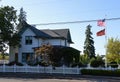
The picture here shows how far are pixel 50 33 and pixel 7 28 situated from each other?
8084mm

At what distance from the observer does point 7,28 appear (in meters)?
53.8

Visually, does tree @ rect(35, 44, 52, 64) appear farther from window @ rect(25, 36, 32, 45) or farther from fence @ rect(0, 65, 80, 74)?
window @ rect(25, 36, 32, 45)

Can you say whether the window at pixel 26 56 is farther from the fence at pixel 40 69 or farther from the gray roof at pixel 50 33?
the fence at pixel 40 69

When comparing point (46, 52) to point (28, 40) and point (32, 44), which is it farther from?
point (28, 40)

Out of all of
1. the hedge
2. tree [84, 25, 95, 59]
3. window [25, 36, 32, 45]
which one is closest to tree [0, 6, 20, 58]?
window [25, 36, 32, 45]

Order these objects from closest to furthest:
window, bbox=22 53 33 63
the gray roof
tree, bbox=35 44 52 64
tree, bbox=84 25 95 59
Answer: tree, bbox=35 44 52 64
window, bbox=22 53 33 63
the gray roof
tree, bbox=84 25 95 59

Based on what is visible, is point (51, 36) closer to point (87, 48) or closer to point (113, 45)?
point (113, 45)

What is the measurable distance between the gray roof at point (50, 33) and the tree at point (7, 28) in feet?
6.31

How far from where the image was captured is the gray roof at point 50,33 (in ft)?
182

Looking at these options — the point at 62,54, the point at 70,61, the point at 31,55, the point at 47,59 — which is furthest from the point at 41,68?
the point at 31,55

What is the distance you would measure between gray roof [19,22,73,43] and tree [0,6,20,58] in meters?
1.92

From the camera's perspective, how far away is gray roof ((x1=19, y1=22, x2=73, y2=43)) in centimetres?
5553

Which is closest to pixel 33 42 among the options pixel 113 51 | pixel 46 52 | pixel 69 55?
pixel 69 55

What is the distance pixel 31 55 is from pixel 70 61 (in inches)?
313
